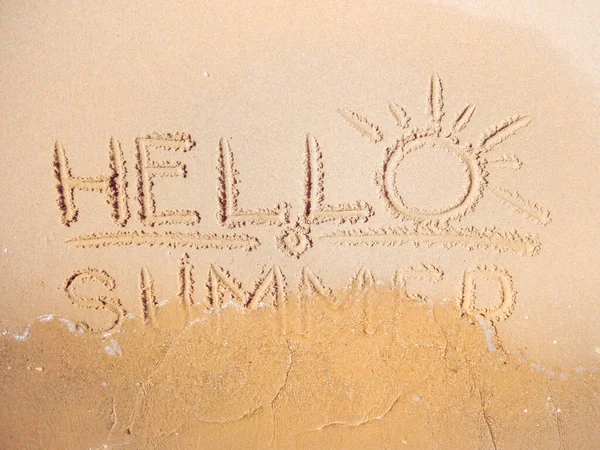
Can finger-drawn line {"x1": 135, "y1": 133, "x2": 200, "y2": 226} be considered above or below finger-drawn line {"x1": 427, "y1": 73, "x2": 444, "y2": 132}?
below

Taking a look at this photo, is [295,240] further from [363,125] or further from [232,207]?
[363,125]

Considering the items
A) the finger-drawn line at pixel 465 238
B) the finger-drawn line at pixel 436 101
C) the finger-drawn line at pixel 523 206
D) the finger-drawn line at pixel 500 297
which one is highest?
the finger-drawn line at pixel 436 101

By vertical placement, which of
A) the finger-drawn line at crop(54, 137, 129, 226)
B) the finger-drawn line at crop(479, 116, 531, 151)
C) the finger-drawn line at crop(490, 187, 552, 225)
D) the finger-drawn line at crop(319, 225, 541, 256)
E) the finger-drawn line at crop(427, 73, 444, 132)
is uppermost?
the finger-drawn line at crop(427, 73, 444, 132)

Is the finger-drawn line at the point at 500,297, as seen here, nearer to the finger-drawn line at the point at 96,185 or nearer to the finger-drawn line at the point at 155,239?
the finger-drawn line at the point at 155,239

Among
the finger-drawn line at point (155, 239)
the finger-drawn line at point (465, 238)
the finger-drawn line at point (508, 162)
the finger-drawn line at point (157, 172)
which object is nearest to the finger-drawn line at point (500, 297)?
the finger-drawn line at point (465, 238)

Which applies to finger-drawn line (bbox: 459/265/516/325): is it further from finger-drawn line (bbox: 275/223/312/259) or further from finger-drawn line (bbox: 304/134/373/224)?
finger-drawn line (bbox: 275/223/312/259)

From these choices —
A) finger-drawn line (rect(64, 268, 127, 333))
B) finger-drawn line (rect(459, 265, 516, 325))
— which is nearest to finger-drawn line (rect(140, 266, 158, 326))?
finger-drawn line (rect(64, 268, 127, 333))
